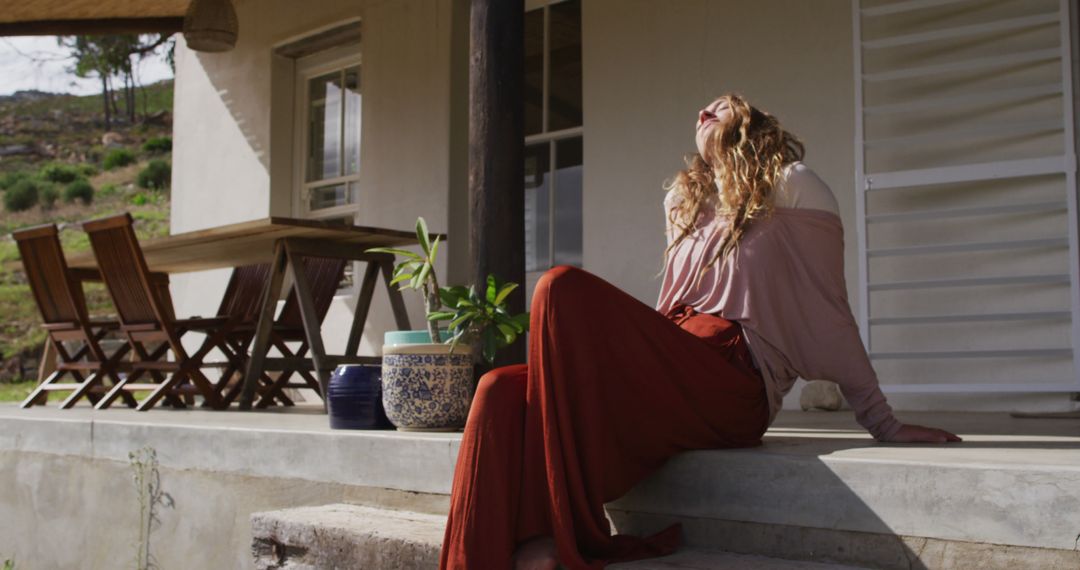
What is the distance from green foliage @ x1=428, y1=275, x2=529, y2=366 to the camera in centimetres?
344

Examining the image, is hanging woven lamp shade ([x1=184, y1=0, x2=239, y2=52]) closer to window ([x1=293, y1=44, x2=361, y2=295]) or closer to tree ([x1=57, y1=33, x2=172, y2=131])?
window ([x1=293, y1=44, x2=361, y2=295])

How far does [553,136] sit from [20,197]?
2321 centimetres

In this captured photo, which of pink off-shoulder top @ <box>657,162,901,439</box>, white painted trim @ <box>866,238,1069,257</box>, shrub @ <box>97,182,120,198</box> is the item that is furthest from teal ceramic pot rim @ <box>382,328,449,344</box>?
shrub @ <box>97,182,120,198</box>

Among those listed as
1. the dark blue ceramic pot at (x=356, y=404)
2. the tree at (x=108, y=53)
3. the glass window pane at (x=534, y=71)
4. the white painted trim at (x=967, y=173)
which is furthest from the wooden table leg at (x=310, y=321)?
the tree at (x=108, y=53)

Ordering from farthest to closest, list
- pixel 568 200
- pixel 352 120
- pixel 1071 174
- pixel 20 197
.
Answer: pixel 20 197 → pixel 352 120 → pixel 568 200 → pixel 1071 174

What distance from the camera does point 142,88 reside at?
34.0m

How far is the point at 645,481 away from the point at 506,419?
1.49 feet

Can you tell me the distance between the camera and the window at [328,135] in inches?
297

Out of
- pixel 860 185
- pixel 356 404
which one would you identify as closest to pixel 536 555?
pixel 356 404

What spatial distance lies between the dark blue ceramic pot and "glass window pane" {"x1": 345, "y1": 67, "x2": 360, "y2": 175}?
12.8ft

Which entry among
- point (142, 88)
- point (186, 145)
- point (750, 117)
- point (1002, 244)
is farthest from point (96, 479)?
point (142, 88)

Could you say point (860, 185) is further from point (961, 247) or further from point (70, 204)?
point (70, 204)

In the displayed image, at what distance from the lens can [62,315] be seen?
232 inches

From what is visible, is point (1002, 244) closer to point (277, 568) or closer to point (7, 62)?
point (277, 568)
